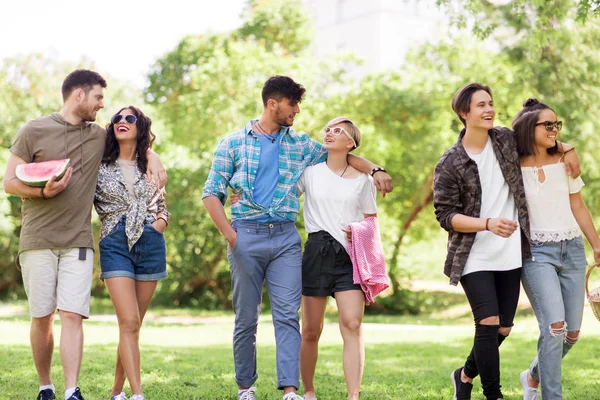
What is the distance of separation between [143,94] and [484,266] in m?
25.6

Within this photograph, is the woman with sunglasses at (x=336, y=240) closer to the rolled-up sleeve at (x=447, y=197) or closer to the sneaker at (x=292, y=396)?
the sneaker at (x=292, y=396)

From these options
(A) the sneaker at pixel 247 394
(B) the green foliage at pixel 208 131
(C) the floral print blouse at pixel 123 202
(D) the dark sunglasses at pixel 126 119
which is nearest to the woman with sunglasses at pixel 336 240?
(A) the sneaker at pixel 247 394

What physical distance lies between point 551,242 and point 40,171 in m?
3.62

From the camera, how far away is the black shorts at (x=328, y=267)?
6219mm

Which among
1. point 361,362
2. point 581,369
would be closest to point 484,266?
point 361,362

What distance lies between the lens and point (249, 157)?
20.9 ft

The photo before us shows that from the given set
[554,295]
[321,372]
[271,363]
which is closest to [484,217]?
[554,295]

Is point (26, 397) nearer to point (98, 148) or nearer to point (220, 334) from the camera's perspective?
point (98, 148)

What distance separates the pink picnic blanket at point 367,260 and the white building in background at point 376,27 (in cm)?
3732

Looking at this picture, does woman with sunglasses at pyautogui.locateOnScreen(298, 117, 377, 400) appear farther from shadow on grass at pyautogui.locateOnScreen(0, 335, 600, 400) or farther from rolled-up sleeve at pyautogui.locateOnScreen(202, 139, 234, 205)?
shadow on grass at pyautogui.locateOnScreen(0, 335, 600, 400)

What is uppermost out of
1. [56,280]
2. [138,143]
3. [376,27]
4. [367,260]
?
[376,27]

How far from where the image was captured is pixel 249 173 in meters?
6.35

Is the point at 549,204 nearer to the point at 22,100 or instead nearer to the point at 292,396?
the point at 292,396

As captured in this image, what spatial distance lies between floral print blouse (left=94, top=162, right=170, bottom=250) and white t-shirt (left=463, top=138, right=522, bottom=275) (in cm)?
234
